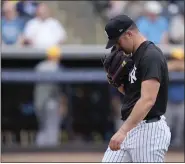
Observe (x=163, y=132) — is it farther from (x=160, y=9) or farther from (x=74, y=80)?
(x=160, y=9)

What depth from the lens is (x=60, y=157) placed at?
9133 mm

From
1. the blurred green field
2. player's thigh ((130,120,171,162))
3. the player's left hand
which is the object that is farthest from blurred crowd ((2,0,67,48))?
the player's left hand

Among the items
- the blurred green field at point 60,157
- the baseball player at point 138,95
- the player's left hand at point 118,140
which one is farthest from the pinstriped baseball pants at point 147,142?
the blurred green field at point 60,157

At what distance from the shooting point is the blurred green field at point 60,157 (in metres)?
8.72

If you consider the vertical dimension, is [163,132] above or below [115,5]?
below

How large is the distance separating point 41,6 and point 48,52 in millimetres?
925

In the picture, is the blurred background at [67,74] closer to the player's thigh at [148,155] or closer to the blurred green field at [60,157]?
the blurred green field at [60,157]

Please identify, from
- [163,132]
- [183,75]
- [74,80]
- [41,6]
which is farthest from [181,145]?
[163,132]

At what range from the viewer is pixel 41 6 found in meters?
10.3

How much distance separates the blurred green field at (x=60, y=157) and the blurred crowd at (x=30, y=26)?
5.89ft

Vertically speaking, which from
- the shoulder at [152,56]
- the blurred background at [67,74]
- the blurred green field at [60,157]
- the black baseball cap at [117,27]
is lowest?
the blurred green field at [60,157]

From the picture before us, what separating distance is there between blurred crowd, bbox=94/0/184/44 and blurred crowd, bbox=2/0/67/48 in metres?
0.96

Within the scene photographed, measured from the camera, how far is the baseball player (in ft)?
14.0

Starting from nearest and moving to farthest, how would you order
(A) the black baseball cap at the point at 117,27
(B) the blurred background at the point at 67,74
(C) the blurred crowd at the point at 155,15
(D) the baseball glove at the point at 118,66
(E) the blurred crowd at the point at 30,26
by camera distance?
1. (A) the black baseball cap at the point at 117,27
2. (D) the baseball glove at the point at 118,66
3. (B) the blurred background at the point at 67,74
4. (E) the blurred crowd at the point at 30,26
5. (C) the blurred crowd at the point at 155,15
